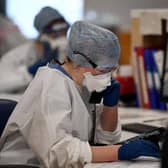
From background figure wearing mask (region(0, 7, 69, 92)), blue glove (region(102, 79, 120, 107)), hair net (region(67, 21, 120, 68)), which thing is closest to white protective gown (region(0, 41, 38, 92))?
background figure wearing mask (region(0, 7, 69, 92))

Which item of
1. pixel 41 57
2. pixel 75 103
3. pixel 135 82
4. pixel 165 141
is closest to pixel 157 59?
pixel 135 82

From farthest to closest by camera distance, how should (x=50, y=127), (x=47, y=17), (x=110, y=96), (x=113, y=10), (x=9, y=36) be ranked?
1. (x=113, y=10)
2. (x=9, y=36)
3. (x=47, y=17)
4. (x=110, y=96)
5. (x=50, y=127)

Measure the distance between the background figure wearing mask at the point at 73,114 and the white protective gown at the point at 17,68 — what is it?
123cm

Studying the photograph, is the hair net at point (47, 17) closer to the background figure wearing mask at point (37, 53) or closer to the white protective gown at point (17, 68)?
the background figure wearing mask at point (37, 53)

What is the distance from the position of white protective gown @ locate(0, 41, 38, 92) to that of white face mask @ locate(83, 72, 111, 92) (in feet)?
4.25

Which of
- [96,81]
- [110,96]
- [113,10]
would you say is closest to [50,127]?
[96,81]

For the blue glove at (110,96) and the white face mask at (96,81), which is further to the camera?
the blue glove at (110,96)

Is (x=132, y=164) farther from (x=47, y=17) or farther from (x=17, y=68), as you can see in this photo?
(x=17, y=68)

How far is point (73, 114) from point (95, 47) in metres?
0.25

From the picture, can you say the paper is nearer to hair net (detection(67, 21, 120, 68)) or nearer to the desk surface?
the desk surface

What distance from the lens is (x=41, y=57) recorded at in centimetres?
304

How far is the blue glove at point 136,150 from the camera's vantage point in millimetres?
1440

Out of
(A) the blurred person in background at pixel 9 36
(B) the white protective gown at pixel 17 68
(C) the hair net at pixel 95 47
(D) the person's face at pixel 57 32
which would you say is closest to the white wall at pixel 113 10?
(A) the blurred person in background at pixel 9 36

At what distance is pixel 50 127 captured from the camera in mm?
1432
